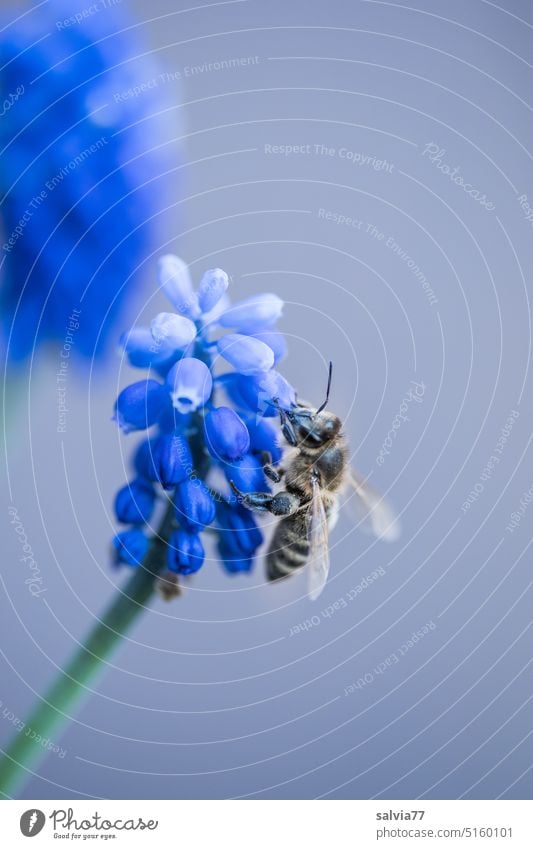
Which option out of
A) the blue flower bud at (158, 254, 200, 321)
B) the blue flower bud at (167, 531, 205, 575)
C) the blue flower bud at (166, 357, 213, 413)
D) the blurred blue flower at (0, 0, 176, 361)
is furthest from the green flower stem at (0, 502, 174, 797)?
the blurred blue flower at (0, 0, 176, 361)

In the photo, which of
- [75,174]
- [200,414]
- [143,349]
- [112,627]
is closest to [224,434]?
[200,414]

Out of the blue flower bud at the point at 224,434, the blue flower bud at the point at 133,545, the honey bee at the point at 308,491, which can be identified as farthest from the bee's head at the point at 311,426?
the blue flower bud at the point at 133,545

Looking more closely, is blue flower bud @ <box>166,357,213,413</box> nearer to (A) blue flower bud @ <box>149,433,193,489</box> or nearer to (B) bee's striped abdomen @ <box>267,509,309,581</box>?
(A) blue flower bud @ <box>149,433,193,489</box>

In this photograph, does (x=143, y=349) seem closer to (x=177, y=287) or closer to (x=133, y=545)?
(x=177, y=287)

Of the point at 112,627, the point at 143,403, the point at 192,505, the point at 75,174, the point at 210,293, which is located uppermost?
the point at 75,174

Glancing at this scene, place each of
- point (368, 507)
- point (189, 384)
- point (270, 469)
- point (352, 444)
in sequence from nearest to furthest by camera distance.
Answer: point (189, 384), point (270, 469), point (368, 507), point (352, 444)
